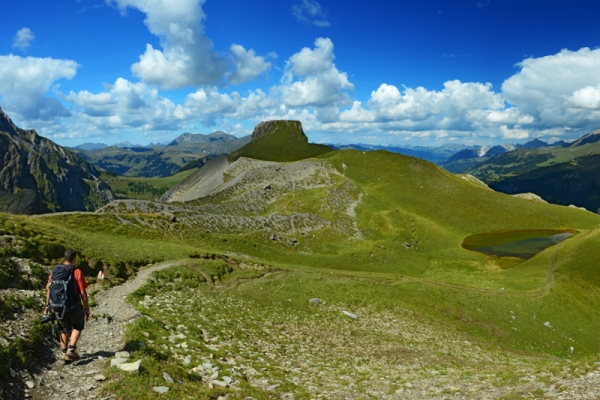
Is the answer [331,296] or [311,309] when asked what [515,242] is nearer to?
[331,296]

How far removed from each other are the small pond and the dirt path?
310ft

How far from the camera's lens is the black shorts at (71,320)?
1377cm

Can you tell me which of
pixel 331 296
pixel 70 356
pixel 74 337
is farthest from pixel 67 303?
pixel 331 296

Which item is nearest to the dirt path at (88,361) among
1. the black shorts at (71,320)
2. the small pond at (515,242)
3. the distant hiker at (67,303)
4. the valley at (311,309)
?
the valley at (311,309)

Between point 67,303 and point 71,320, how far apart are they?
2.63 feet

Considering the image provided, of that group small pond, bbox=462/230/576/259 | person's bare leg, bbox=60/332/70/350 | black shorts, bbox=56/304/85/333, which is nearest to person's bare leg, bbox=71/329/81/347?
black shorts, bbox=56/304/85/333

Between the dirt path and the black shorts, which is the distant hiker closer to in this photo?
the black shorts

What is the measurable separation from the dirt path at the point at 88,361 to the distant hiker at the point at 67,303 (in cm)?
60

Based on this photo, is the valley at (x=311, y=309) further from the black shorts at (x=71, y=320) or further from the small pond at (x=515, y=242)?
the small pond at (x=515, y=242)

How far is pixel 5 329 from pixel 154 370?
702cm

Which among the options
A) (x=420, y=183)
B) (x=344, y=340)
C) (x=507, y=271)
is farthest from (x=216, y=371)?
(x=420, y=183)

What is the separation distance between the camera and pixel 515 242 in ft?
331

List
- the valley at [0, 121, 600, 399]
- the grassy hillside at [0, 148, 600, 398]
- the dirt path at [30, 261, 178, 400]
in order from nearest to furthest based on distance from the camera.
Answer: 1. the dirt path at [30, 261, 178, 400]
2. the valley at [0, 121, 600, 399]
3. the grassy hillside at [0, 148, 600, 398]

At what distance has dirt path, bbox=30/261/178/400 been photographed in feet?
38.2
